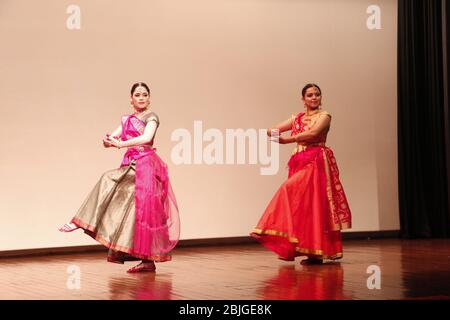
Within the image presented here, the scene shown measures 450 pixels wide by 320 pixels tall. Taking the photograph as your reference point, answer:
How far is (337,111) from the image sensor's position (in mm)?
7930

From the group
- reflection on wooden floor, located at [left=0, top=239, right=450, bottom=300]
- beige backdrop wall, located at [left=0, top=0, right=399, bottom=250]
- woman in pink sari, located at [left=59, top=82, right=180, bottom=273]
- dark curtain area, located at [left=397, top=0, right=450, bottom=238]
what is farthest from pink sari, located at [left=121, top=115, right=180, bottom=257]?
dark curtain area, located at [left=397, top=0, right=450, bottom=238]

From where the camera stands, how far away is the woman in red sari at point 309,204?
17.6ft

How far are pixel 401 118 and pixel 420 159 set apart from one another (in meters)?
0.48

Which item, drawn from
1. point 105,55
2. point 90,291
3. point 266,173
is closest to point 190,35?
point 105,55

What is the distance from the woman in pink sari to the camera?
194 inches

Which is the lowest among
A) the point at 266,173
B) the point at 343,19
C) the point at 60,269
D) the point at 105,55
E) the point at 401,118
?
the point at 60,269

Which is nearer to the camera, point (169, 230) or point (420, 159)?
point (169, 230)

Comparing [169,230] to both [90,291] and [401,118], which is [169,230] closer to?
[90,291]

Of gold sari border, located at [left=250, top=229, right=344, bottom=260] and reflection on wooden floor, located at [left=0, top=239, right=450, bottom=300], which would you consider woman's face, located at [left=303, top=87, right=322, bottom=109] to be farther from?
reflection on wooden floor, located at [left=0, top=239, right=450, bottom=300]

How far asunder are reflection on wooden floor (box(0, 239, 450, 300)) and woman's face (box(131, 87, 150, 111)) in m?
1.10

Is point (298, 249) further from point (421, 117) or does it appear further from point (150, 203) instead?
point (421, 117)

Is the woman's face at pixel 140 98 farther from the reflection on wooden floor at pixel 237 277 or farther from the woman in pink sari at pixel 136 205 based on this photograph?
the reflection on wooden floor at pixel 237 277

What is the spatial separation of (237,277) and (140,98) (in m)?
1.36
